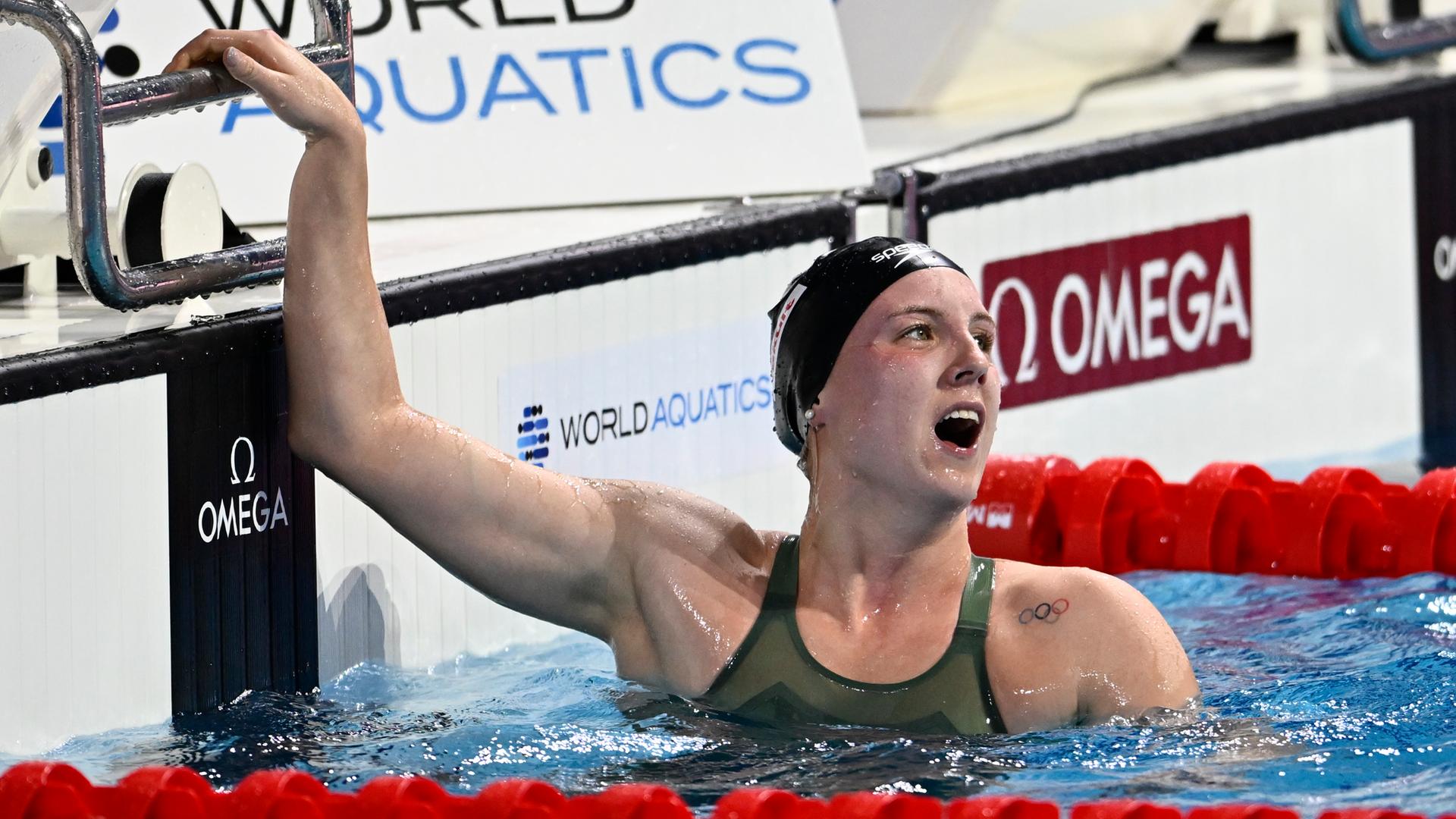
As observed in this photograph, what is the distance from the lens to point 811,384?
10.5 ft

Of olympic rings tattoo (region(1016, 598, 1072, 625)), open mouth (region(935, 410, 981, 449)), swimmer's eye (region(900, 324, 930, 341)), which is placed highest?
swimmer's eye (region(900, 324, 930, 341))

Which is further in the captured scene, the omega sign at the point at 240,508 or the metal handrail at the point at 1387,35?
the metal handrail at the point at 1387,35

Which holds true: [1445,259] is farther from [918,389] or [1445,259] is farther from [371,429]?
[371,429]

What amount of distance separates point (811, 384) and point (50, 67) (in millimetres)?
1100

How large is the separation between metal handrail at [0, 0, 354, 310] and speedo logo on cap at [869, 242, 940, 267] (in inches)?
31.1

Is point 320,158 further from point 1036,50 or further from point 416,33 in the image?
point 1036,50

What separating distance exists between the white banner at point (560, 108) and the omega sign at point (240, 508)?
1013 millimetres

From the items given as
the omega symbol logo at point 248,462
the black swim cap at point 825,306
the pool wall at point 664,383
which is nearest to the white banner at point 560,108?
the pool wall at point 664,383

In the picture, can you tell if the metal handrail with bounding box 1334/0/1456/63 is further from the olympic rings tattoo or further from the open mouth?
the olympic rings tattoo

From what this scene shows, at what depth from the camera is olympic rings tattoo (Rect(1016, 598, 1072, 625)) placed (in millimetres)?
3084

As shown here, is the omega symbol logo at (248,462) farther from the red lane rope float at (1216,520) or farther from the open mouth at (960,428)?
the red lane rope float at (1216,520)

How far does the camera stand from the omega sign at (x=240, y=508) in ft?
10.9

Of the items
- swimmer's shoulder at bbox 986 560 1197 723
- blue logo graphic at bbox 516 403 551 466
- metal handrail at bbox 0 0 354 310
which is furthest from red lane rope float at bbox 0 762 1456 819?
blue logo graphic at bbox 516 403 551 466

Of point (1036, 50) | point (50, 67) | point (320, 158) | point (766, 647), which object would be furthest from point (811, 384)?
point (1036, 50)
